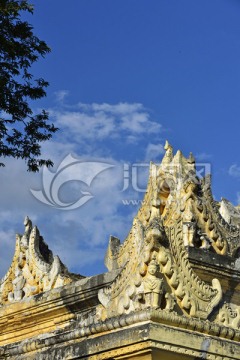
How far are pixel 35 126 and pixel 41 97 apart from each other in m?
0.52

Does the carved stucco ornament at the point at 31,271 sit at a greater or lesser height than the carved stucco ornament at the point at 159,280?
greater

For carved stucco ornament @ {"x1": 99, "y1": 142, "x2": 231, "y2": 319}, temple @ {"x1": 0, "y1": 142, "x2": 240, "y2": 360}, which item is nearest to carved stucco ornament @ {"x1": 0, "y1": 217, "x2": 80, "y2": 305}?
temple @ {"x1": 0, "y1": 142, "x2": 240, "y2": 360}

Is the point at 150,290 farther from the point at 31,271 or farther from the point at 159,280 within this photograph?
the point at 31,271

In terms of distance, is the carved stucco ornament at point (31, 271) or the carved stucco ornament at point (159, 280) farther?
the carved stucco ornament at point (31, 271)

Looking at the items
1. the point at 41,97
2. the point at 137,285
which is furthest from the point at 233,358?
the point at 41,97

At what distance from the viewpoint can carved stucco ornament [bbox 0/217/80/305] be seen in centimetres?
885

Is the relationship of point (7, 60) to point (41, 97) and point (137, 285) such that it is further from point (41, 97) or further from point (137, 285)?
point (137, 285)

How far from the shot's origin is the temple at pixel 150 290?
6.09 m

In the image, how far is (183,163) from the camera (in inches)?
344

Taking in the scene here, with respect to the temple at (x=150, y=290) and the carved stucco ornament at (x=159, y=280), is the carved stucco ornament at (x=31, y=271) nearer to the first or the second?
the temple at (x=150, y=290)

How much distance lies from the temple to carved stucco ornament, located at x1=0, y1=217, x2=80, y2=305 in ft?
0.04

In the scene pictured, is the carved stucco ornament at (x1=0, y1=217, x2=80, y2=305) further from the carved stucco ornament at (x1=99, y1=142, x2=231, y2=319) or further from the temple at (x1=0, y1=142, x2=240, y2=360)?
the carved stucco ornament at (x1=99, y1=142, x2=231, y2=319)

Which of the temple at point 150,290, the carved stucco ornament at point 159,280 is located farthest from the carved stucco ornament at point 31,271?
the carved stucco ornament at point 159,280

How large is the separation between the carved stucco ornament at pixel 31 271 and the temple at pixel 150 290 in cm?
1
